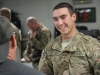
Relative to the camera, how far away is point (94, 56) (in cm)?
157

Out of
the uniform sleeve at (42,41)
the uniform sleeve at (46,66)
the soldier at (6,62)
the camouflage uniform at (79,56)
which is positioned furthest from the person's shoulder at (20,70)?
the uniform sleeve at (42,41)

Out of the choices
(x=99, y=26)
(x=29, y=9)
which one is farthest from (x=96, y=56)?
(x=29, y=9)

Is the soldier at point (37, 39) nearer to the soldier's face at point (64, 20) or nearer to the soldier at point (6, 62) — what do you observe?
the soldier's face at point (64, 20)

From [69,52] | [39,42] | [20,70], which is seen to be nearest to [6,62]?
[20,70]

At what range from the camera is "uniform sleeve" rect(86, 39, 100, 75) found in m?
1.55

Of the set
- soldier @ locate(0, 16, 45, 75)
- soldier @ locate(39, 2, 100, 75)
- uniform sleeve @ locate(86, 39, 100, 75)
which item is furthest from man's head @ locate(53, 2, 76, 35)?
soldier @ locate(0, 16, 45, 75)

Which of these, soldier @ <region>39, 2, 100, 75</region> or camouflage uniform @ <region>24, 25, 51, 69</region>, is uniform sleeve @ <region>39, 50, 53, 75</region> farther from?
camouflage uniform @ <region>24, 25, 51, 69</region>

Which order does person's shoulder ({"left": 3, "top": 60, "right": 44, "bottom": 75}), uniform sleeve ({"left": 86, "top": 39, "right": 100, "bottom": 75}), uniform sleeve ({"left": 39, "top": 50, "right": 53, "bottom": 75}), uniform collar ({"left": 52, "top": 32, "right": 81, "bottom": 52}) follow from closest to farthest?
person's shoulder ({"left": 3, "top": 60, "right": 44, "bottom": 75})
uniform sleeve ({"left": 86, "top": 39, "right": 100, "bottom": 75})
uniform collar ({"left": 52, "top": 32, "right": 81, "bottom": 52})
uniform sleeve ({"left": 39, "top": 50, "right": 53, "bottom": 75})

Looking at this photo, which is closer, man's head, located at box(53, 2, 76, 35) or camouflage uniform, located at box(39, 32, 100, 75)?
camouflage uniform, located at box(39, 32, 100, 75)

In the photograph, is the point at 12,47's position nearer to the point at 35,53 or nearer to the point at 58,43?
the point at 58,43

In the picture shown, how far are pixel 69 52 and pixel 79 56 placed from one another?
0.31 ft

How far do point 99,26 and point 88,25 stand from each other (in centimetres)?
40

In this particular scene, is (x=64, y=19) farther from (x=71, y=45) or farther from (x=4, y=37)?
(x=4, y=37)

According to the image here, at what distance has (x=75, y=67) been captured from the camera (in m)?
1.62
